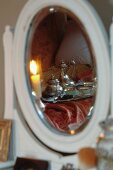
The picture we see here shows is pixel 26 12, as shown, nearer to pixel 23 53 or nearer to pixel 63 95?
pixel 23 53

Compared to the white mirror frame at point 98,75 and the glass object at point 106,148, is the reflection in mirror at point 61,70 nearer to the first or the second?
the white mirror frame at point 98,75

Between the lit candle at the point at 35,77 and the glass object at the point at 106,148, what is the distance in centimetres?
45

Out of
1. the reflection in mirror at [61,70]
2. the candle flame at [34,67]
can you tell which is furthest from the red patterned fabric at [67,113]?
the candle flame at [34,67]

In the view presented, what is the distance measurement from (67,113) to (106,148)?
1.07ft

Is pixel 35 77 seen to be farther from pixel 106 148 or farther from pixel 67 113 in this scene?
pixel 106 148

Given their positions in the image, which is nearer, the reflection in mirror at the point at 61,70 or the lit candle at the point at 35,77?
the reflection in mirror at the point at 61,70

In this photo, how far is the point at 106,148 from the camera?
1053 mm

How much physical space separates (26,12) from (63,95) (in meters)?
0.35

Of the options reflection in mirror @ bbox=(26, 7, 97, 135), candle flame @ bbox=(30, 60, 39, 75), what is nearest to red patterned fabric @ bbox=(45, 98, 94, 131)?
reflection in mirror @ bbox=(26, 7, 97, 135)

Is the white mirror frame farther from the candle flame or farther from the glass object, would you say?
the glass object

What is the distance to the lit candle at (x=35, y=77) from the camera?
1.48 meters

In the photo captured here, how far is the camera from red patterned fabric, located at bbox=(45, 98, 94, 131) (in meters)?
1.30

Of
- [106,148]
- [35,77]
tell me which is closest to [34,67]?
[35,77]

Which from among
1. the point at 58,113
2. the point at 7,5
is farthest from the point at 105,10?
the point at 7,5
